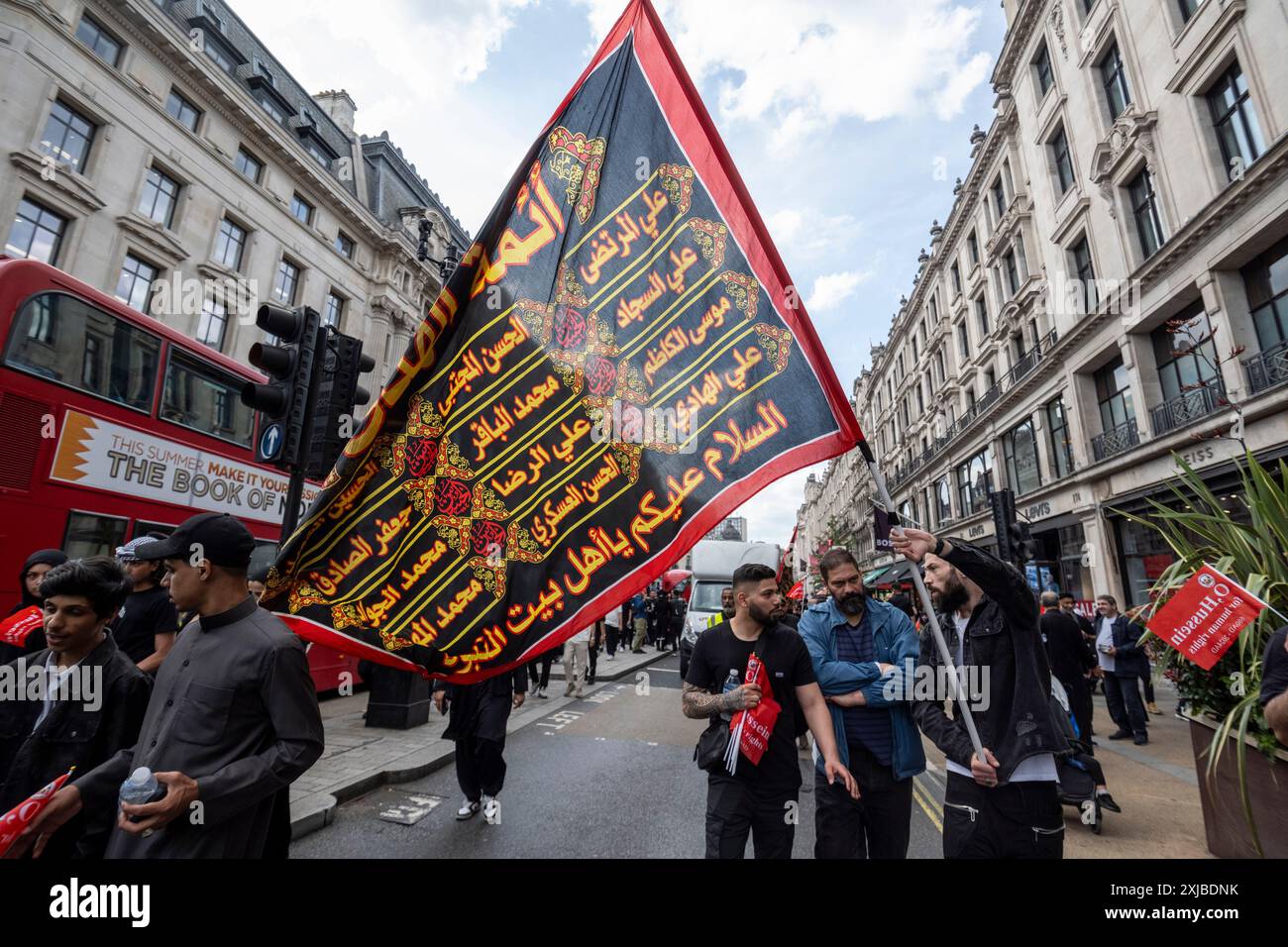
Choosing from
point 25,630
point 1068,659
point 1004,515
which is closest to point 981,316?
point 1004,515

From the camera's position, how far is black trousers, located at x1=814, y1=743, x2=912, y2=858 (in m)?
3.22

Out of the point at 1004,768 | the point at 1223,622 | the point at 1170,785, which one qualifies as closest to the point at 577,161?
the point at 1004,768

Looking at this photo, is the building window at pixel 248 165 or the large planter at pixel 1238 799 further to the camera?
the building window at pixel 248 165

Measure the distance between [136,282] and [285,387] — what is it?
64.9 feet

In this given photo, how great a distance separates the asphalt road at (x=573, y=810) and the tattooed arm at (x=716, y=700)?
181cm

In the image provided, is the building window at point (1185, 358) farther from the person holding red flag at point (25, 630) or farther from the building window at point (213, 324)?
the building window at point (213, 324)

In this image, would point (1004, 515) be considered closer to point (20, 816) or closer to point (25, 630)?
point (20, 816)

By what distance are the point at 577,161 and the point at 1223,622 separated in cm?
422

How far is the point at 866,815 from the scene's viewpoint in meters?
3.31

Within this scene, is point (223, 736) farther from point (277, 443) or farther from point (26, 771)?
point (277, 443)

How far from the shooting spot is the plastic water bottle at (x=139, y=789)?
1794mm

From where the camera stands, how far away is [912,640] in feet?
11.6

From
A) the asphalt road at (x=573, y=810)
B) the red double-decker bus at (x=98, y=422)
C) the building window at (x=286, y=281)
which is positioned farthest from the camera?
the building window at (x=286, y=281)

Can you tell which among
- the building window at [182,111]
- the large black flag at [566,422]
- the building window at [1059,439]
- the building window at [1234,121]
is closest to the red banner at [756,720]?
the large black flag at [566,422]
